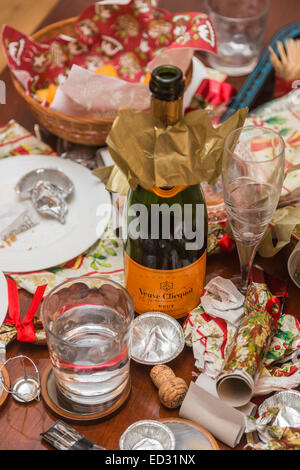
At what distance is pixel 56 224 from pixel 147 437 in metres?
0.38

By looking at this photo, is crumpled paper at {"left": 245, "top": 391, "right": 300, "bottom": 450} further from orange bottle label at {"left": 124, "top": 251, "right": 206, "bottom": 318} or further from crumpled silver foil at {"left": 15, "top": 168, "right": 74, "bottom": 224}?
crumpled silver foil at {"left": 15, "top": 168, "right": 74, "bottom": 224}

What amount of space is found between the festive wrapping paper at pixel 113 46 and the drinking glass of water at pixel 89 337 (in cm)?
38

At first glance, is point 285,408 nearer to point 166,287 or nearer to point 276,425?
point 276,425

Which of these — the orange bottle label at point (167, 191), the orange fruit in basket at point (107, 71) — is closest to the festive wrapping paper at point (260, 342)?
the orange bottle label at point (167, 191)

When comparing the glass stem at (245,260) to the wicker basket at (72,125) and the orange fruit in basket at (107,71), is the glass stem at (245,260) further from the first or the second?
the orange fruit in basket at (107,71)

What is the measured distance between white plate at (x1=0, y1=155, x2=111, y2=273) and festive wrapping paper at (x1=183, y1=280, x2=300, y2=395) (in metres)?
0.22

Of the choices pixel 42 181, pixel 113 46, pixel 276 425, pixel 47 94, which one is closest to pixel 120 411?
pixel 276 425

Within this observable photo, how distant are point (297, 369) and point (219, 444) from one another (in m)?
0.13

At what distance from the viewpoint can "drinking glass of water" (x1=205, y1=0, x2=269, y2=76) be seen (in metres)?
1.19

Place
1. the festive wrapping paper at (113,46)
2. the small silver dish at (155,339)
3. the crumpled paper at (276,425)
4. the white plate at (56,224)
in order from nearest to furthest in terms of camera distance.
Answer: the crumpled paper at (276,425)
the small silver dish at (155,339)
the white plate at (56,224)
the festive wrapping paper at (113,46)

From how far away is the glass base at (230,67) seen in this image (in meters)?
1.18

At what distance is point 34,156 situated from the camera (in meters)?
1.01

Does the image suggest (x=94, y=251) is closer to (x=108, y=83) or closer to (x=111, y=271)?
(x=111, y=271)

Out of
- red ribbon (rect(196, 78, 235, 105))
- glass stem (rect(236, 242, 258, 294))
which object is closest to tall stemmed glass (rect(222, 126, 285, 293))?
glass stem (rect(236, 242, 258, 294))
